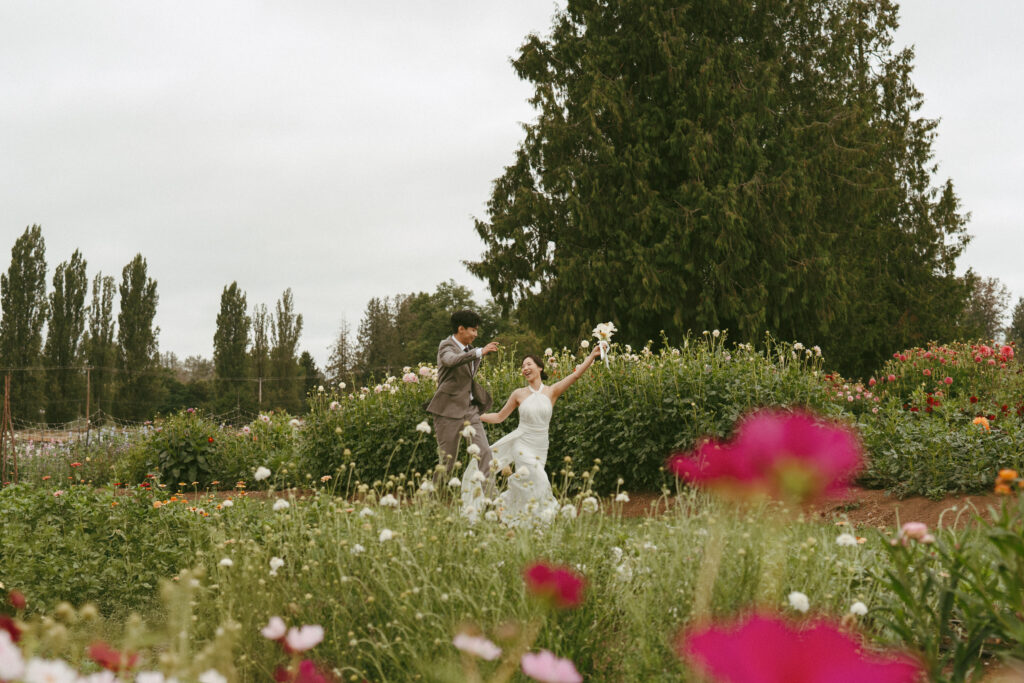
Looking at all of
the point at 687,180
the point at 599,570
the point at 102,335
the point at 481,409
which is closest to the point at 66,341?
the point at 102,335

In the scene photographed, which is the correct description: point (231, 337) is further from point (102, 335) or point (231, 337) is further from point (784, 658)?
point (784, 658)

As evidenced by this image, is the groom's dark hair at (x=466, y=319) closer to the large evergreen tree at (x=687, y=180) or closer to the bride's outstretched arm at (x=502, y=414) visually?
the bride's outstretched arm at (x=502, y=414)

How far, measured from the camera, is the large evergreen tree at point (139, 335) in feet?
108

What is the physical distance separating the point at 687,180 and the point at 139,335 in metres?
24.7

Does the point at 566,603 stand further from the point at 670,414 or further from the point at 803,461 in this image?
the point at 670,414

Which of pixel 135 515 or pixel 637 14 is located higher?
pixel 637 14

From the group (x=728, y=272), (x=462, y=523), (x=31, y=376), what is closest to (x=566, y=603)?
(x=462, y=523)

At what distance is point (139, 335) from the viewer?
33.8m

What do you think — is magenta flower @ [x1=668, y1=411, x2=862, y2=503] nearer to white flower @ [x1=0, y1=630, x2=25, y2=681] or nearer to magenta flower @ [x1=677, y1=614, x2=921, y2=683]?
magenta flower @ [x1=677, y1=614, x2=921, y2=683]

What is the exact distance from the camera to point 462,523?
12.4 ft

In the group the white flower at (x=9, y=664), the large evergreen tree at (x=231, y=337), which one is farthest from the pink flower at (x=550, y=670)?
the large evergreen tree at (x=231, y=337)

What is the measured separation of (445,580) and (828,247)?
62.2ft

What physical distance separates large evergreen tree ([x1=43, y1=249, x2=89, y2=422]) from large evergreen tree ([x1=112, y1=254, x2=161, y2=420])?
1.54 meters

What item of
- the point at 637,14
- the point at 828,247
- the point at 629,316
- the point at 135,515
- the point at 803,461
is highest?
the point at 637,14
